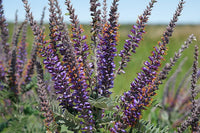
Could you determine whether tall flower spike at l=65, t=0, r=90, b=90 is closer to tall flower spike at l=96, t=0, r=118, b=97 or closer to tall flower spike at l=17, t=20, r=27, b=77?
tall flower spike at l=96, t=0, r=118, b=97

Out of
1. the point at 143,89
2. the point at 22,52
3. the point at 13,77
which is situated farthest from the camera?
the point at 22,52

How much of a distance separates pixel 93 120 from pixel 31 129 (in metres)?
0.92

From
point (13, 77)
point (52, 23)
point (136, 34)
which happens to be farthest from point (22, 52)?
point (136, 34)

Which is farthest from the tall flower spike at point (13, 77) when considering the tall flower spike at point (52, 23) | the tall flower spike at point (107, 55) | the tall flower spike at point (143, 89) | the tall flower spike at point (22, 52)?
the tall flower spike at point (143, 89)

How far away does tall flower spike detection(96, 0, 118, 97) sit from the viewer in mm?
868

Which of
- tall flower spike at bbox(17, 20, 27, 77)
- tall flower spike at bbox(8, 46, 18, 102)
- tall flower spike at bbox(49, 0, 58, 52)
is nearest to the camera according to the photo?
tall flower spike at bbox(49, 0, 58, 52)

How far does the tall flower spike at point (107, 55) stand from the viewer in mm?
868

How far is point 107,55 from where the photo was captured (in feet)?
2.90

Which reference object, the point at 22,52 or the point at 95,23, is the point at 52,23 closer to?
the point at 95,23

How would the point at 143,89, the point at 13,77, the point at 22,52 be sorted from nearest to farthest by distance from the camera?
1. the point at 143,89
2. the point at 13,77
3. the point at 22,52

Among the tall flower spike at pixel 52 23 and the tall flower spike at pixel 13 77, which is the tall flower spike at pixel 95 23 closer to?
the tall flower spike at pixel 52 23

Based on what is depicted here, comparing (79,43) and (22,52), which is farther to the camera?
(22,52)

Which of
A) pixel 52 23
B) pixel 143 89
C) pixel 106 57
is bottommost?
pixel 143 89

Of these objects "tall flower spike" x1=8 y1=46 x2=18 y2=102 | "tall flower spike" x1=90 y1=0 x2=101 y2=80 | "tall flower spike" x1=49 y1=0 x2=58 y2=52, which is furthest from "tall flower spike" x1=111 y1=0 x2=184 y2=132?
"tall flower spike" x1=8 y1=46 x2=18 y2=102
